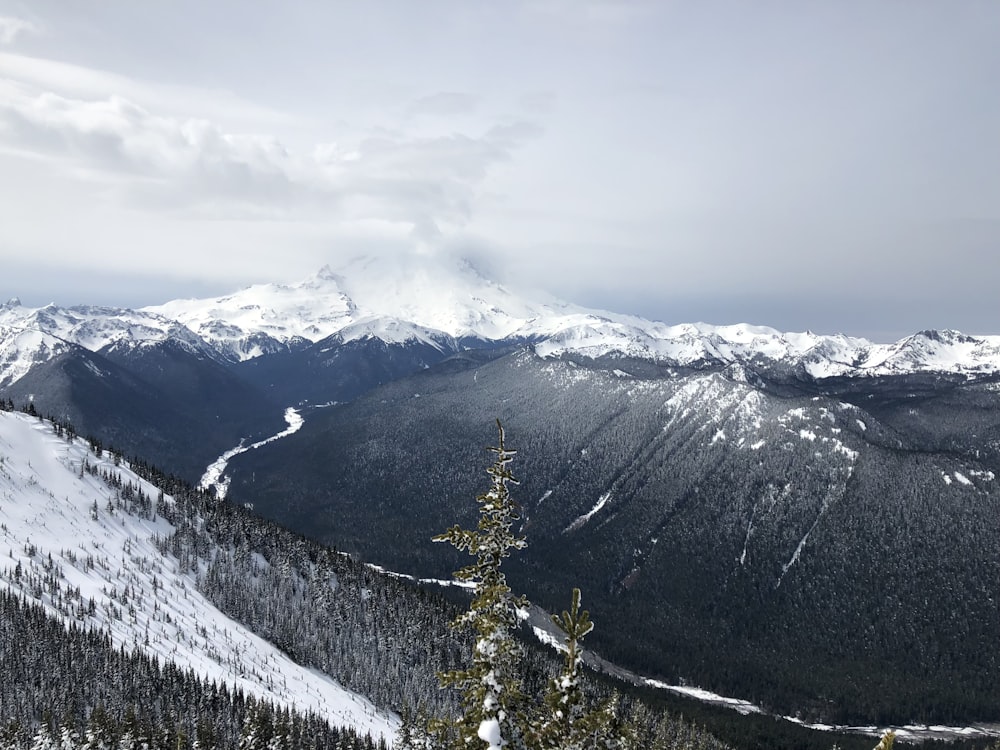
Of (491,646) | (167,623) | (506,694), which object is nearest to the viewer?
(506,694)

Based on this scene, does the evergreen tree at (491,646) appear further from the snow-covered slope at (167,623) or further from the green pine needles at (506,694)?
the snow-covered slope at (167,623)

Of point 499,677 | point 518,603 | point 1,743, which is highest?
point 518,603

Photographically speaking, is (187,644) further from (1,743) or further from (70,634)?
(1,743)

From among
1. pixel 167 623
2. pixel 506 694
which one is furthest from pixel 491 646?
pixel 167 623

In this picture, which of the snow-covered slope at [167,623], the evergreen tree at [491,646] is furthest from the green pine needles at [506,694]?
the snow-covered slope at [167,623]

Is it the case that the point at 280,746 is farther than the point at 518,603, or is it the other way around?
the point at 280,746

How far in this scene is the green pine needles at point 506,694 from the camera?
20.0m

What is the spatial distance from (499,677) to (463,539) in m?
4.70

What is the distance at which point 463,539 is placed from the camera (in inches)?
887

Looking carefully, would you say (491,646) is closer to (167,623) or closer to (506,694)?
(506,694)

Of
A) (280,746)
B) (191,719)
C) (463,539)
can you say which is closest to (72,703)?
(191,719)

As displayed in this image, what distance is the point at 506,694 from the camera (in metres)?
20.2

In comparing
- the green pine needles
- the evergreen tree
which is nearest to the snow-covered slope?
the green pine needles

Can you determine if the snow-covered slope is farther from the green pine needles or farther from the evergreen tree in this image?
the evergreen tree
